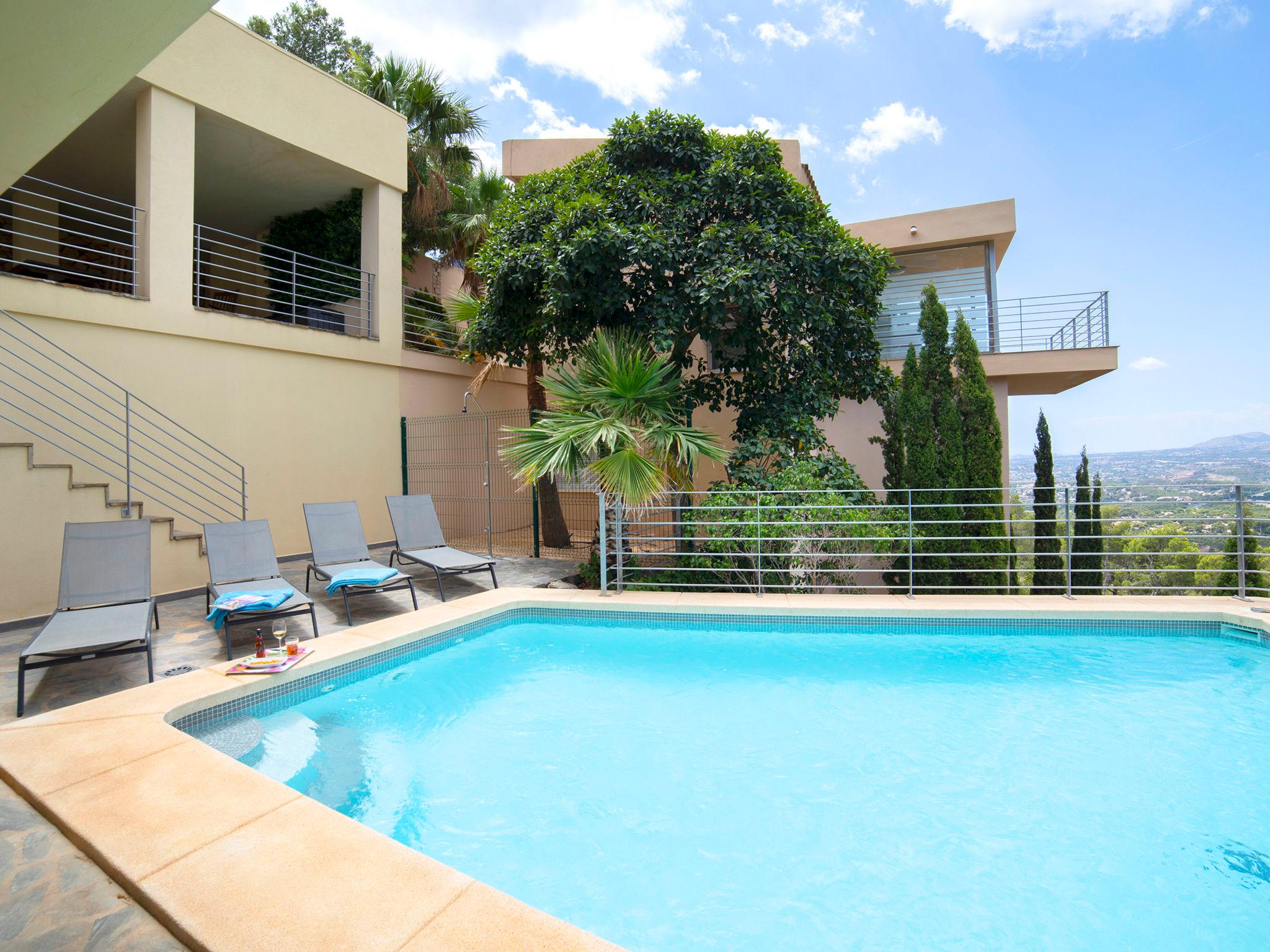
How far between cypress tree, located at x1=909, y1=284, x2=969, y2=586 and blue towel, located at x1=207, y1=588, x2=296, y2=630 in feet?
25.9

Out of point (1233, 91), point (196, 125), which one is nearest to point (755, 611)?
point (196, 125)

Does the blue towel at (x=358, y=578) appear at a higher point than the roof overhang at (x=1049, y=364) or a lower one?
lower

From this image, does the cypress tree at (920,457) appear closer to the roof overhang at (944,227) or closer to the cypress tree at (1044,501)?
the cypress tree at (1044,501)

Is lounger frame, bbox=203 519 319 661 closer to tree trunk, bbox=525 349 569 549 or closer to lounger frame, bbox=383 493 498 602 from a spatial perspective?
lounger frame, bbox=383 493 498 602

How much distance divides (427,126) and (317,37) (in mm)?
11827

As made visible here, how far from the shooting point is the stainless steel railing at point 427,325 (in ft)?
43.3

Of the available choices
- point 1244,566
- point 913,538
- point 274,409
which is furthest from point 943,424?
point 274,409

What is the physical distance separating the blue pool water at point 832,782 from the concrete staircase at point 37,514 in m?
3.62

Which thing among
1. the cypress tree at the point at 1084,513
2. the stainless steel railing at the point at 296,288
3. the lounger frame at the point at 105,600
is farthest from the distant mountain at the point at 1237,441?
the lounger frame at the point at 105,600

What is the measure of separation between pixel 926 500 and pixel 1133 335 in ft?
12.4

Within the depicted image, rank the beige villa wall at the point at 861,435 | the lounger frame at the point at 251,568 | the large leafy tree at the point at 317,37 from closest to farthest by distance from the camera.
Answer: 1. the lounger frame at the point at 251,568
2. the beige villa wall at the point at 861,435
3. the large leafy tree at the point at 317,37

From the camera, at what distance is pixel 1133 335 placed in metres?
9.39

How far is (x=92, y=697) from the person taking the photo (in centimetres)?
451

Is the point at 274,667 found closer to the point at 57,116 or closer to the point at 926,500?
the point at 57,116
